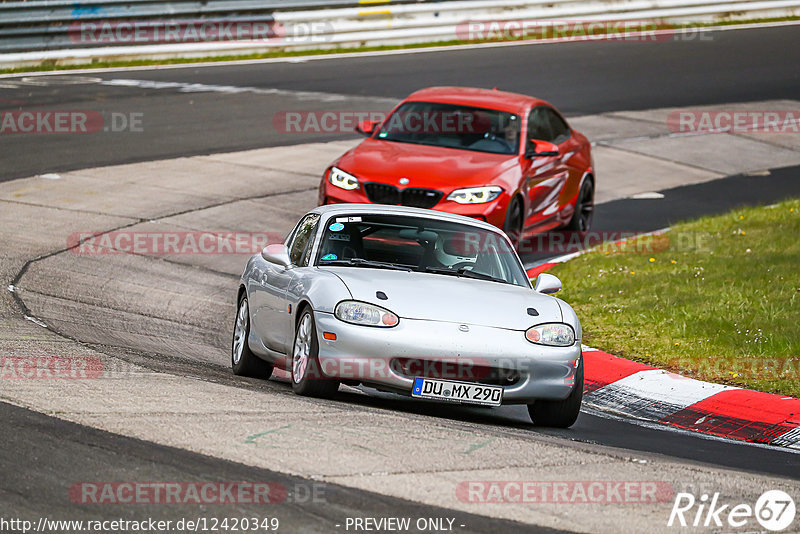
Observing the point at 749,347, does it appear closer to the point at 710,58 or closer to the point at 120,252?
the point at 120,252

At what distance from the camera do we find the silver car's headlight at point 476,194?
13.6 m

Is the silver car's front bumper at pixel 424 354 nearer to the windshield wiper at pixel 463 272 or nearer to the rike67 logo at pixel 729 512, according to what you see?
the windshield wiper at pixel 463 272

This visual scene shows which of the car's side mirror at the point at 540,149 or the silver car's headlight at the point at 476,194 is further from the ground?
the car's side mirror at the point at 540,149

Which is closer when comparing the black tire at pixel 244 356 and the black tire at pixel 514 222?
the black tire at pixel 244 356

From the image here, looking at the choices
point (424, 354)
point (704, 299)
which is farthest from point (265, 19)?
→ point (424, 354)

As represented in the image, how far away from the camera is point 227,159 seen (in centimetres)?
1906

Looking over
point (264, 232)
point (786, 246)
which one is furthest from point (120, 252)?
point (786, 246)

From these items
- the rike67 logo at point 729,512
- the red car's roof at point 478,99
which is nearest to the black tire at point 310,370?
the rike67 logo at point 729,512

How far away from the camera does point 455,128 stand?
593 inches

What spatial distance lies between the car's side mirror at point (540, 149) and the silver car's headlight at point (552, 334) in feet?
21.3

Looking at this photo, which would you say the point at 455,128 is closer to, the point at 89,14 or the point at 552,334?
the point at 552,334

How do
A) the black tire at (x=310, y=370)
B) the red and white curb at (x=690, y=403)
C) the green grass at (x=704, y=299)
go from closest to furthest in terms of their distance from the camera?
the black tire at (x=310, y=370) → the red and white curb at (x=690, y=403) → the green grass at (x=704, y=299)

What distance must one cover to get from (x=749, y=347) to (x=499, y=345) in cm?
320

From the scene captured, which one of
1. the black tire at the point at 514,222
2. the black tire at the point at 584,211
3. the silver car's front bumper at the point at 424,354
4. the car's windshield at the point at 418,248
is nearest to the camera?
the silver car's front bumper at the point at 424,354
